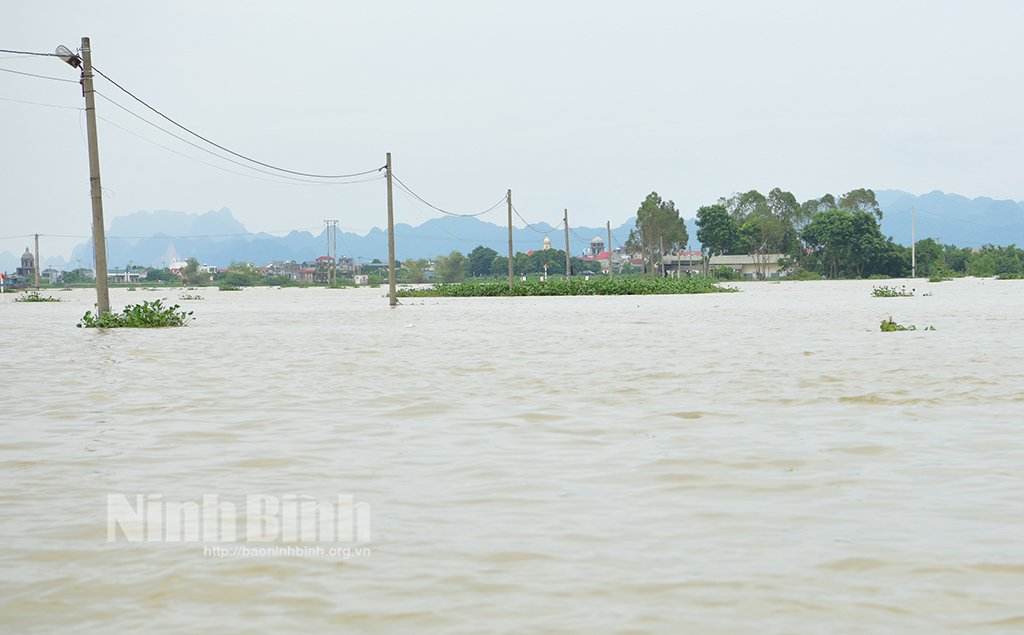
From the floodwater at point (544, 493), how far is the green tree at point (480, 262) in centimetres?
14966

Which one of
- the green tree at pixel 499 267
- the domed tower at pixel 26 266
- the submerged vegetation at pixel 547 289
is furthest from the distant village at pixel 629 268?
the submerged vegetation at pixel 547 289

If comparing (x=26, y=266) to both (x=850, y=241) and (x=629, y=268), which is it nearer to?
(x=629, y=268)

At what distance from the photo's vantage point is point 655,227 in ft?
342

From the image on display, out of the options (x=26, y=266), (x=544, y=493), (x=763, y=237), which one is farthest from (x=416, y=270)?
(x=544, y=493)

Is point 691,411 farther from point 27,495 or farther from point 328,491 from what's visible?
point 27,495

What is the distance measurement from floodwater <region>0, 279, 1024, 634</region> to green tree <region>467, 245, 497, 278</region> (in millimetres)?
149658

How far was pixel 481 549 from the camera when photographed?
12.8ft

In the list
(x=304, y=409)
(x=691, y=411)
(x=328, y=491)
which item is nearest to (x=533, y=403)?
(x=691, y=411)

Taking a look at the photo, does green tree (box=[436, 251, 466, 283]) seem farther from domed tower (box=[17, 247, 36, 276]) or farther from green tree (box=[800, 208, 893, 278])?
domed tower (box=[17, 247, 36, 276])

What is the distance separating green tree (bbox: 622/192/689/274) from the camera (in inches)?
4104

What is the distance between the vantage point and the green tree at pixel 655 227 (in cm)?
10425

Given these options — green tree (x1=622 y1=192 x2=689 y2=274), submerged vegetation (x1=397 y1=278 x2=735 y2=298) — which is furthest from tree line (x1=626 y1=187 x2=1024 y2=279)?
submerged vegetation (x1=397 y1=278 x2=735 y2=298)

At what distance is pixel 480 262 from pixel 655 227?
6198cm

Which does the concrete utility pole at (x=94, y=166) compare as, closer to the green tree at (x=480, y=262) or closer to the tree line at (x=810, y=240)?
the tree line at (x=810, y=240)
